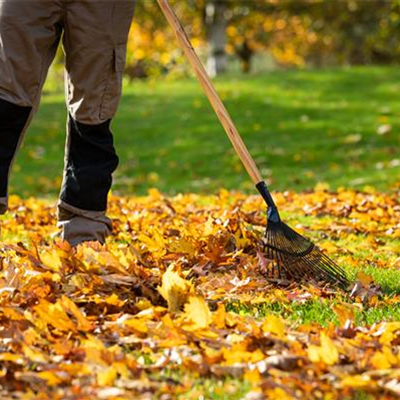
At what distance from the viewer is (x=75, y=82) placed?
4.25 m

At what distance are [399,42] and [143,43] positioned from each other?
10101mm

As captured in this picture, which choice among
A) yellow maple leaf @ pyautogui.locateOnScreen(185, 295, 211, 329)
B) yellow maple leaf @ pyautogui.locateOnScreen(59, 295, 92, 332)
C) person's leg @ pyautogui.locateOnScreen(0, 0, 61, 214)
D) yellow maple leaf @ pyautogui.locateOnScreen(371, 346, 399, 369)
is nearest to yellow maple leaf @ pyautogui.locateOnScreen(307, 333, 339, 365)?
yellow maple leaf @ pyautogui.locateOnScreen(371, 346, 399, 369)

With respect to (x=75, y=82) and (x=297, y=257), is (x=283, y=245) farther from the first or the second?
(x=75, y=82)

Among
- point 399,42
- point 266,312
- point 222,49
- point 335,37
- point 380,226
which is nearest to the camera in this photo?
point 266,312

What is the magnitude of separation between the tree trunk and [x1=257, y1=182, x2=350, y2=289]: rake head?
17822 mm

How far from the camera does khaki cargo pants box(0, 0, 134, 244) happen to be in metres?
A: 3.97

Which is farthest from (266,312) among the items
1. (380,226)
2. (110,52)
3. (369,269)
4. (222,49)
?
(222,49)

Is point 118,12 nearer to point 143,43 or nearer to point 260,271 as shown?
point 260,271

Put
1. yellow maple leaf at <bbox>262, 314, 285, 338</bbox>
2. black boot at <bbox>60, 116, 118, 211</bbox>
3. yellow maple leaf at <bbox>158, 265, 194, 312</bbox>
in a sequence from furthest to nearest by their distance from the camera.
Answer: black boot at <bbox>60, 116, 118, 211</bbox>
yellow maple leaf at <bbox>158, 265, 194, 312</bbox>
yellow maple leaf at <bbox>262, 314, 285, 338</bbox>

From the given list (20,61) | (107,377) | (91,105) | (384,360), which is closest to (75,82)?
(91,105)

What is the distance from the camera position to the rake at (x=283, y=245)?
3893 mm

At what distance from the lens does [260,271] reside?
387 cm

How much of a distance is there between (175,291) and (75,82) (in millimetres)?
1445

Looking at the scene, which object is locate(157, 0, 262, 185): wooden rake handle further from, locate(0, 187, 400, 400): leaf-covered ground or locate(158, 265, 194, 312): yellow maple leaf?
locate(158, 265, 194, 312): yellow maple leaf
